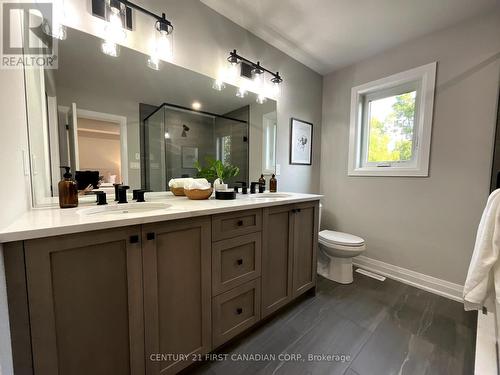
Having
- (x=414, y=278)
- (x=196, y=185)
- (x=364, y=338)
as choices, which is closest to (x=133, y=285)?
(x=196, y=185)

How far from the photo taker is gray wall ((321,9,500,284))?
164 centimetres

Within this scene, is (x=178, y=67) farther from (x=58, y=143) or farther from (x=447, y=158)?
(x=447, y=158)

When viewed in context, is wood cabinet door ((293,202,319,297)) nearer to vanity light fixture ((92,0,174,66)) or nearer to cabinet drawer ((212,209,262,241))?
cabinet drawer ((212,209,262,241))

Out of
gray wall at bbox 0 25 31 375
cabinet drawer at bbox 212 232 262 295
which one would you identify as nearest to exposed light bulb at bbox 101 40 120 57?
Result: gray wall at bbox 0 25 31 375

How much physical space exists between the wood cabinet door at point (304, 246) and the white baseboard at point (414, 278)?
0.94 meters

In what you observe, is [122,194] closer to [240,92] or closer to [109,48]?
[109,48]

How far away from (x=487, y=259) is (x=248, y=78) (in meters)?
2.00

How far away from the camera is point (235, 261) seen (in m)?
1.22

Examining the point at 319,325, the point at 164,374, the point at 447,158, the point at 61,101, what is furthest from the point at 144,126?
the point at 447,158

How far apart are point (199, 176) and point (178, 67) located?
81cm

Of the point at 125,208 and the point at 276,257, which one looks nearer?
the point at 125,208

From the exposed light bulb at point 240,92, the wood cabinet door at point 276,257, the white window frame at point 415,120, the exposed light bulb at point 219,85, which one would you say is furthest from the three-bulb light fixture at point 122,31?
the white window frame at point 415,120

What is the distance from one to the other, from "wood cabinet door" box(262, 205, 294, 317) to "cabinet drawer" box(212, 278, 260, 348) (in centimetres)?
8

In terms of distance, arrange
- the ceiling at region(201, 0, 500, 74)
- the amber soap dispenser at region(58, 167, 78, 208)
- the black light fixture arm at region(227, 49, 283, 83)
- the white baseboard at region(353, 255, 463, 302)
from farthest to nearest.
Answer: the white baseboard at region(353, 255, 463, 302)
the black light fixture arm at region(227, 49, 283, 83)
the ceiling at region(201, 0, 500, 74)
the amber soap dispenser at region(58, 167, 78, 208)
